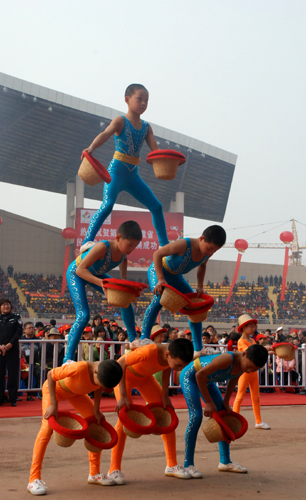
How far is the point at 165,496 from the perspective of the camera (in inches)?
149

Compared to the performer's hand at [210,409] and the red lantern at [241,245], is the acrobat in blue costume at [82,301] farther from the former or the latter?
the red lantern at [241,245]

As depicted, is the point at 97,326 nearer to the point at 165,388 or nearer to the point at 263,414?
the point at 263,414

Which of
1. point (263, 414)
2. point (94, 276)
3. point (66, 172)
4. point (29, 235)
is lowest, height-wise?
point (263, 414)

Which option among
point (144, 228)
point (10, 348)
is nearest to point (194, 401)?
point (10, 348)

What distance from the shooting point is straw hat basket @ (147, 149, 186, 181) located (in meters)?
4.66

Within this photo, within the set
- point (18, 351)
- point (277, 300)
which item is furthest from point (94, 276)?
point (277, 300)

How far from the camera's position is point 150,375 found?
14.4 feet

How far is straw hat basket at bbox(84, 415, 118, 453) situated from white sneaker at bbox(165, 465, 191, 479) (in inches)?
31.8

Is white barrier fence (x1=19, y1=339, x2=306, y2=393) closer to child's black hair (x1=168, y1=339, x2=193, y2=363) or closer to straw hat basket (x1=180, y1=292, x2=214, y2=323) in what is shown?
straw hat basket (x1=180, y1=292, x2=214, y2=323)

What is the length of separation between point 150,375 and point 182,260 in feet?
3.38

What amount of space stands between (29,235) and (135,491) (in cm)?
2982

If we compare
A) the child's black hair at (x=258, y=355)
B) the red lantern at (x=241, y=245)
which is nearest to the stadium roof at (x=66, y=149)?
the red lantern at (x=241, y=245)

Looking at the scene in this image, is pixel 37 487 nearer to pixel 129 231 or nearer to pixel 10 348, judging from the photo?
pixel 129 231

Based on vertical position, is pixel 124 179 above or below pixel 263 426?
above
